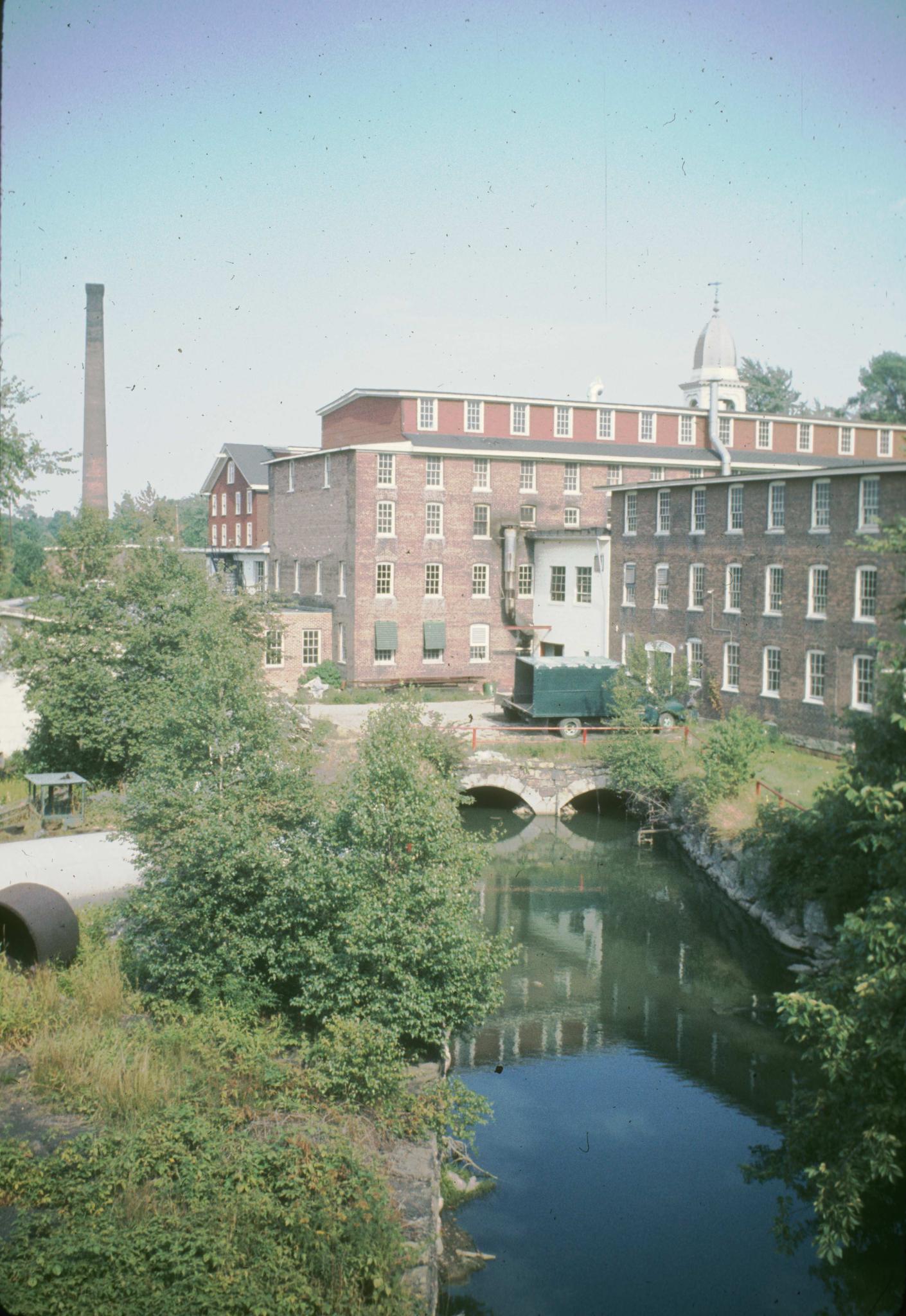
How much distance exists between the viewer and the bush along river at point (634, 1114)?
496 inches

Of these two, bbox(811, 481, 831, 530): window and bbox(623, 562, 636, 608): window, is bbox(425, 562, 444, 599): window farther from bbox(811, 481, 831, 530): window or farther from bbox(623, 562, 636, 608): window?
bbox(811, 481, 831, 530): window

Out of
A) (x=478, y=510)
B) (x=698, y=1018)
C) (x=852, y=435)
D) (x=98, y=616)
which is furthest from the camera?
(x=852, y=435)

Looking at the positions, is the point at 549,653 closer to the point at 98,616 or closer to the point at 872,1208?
the point at 98,616

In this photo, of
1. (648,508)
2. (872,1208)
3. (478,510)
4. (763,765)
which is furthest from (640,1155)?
(478,510)

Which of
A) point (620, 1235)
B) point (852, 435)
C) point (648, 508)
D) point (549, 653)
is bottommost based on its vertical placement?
point (620, 1235)

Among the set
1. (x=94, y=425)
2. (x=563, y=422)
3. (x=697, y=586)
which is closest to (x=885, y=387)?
(x=563, y=422)

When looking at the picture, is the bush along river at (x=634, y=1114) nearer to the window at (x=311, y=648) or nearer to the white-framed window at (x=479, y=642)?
the white-framed window at (x=479, y=642)

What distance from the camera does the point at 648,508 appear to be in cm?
4094

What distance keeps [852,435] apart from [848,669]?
2687 centimetres

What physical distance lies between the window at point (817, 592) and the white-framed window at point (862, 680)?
5.87ft

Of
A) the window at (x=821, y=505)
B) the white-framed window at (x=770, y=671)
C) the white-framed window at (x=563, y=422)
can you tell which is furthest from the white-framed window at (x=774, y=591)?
the white-framed window at (x=563, y=422)

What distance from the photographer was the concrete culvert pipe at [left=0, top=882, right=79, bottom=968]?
→ 53.9ft

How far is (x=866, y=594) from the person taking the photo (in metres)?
30.2

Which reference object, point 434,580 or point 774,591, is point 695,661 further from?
point 434,580
